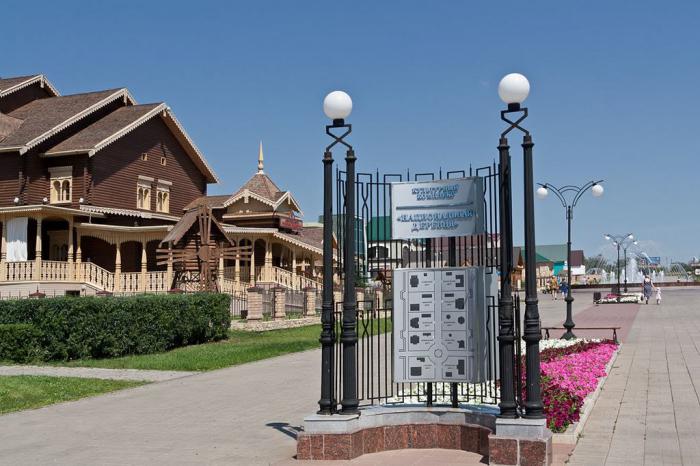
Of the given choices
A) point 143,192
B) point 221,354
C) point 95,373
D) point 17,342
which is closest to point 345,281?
point 95,373

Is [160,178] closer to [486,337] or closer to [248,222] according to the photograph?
[248,222]

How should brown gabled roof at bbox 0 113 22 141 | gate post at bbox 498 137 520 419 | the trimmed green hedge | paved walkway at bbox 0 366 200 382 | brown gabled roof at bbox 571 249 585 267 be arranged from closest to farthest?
gate post at bbox 498 137 520 419 < paved walkway at bbox 0 366 200 382 < the trimmed green hedge < brown gabled roof at bbox 0 113 22 141 < brown gabled roof at bbox 571 249 585 267

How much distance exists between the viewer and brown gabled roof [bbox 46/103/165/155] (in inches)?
1401

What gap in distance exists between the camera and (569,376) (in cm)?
1245

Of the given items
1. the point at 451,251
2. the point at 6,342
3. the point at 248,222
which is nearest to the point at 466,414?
the point at 451,251

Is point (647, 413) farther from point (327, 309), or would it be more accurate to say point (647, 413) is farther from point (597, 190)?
point (597, 190)

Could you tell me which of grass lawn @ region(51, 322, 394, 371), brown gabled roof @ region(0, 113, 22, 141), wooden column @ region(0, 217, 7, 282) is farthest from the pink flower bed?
brown gabled roof @ region(0, 113, 22, 141)

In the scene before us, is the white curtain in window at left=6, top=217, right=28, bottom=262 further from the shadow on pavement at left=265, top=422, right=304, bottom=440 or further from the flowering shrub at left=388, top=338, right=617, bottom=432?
the shadow on pavement at left=265, top=422, right=304, bottom=440

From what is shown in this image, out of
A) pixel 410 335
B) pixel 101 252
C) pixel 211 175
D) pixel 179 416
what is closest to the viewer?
pixel 410 335

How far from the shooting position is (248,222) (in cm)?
4519

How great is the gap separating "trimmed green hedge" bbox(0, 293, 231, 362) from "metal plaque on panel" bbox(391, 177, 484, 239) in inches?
486

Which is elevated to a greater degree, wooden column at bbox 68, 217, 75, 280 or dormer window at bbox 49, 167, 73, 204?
dormer window at bbox 49, 167, 73, 204

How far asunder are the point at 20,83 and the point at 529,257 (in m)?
38.0

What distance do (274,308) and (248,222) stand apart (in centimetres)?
1690
